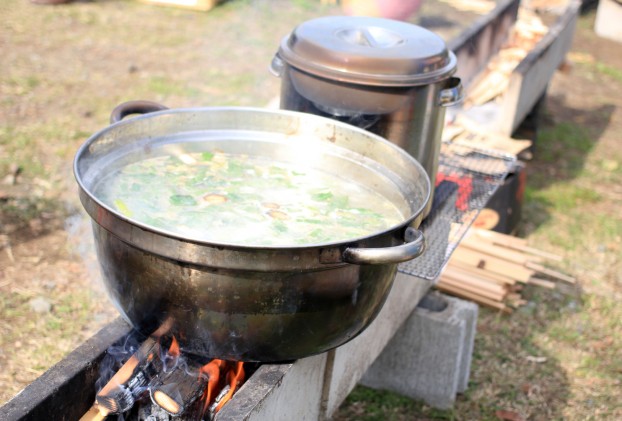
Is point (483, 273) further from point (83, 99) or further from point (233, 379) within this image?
point (83, 99)

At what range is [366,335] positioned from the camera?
132 inches

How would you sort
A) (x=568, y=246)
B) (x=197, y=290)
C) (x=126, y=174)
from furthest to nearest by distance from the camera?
1. (x=568, y=246)
2. (x=126, y=174)
3. (x=197, y=290)

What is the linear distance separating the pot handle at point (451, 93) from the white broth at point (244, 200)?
0.65 m

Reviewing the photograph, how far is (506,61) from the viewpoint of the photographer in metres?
8.16

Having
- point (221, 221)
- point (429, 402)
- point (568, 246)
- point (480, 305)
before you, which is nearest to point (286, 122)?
point (221, 221)

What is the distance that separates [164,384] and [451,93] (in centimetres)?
183

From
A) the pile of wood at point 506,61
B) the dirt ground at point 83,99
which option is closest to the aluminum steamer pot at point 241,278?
the dirt ground at point 83,99

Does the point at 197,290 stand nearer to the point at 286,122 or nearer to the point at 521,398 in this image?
the point at 286,122

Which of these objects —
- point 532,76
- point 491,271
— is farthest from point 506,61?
point 491,271

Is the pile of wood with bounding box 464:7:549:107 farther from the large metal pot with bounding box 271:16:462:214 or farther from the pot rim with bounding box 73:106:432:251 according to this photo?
the pot rim with bounding box 73:106:432:251

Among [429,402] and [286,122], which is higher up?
[286,122]

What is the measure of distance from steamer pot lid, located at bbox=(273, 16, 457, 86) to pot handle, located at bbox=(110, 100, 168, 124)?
2.11ft

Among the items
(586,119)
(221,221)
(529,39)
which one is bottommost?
(586,119)

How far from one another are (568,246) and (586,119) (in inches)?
153
